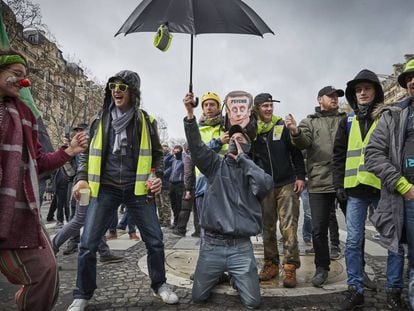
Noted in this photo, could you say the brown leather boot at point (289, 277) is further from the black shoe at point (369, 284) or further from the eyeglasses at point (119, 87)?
the eyeglasses at point (119, 87)

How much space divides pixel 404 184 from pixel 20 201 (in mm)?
2731

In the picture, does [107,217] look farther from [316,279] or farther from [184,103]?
[316,279]

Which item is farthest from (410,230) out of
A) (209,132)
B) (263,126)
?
(209,132)

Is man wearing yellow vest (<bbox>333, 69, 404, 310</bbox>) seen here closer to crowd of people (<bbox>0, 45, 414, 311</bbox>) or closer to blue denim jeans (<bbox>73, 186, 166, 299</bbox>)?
crowd of people (<bbox>0, 45, 414, 311</bbox>)

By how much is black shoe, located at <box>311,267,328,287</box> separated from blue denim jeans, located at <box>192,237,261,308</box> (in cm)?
74

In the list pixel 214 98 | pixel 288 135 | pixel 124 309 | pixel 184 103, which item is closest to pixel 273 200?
pixel 288 135

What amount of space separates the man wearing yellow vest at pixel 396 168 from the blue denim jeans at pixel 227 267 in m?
1.15

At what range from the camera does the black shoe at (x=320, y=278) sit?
3705mm

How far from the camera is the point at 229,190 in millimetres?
3541

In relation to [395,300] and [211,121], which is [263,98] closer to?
[211,121]

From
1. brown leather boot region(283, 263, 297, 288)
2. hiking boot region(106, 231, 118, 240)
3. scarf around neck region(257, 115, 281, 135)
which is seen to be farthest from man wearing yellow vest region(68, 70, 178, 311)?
hiking boot region(106, 231, 118, 240)

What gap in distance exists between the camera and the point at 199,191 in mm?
3977

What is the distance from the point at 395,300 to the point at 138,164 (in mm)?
2598

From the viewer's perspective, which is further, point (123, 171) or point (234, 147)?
point (234, 147)
